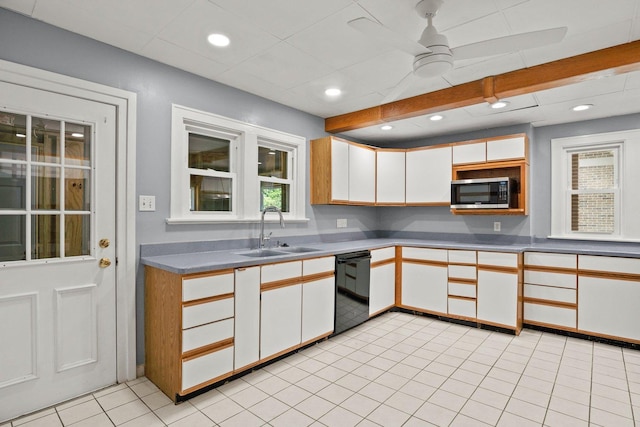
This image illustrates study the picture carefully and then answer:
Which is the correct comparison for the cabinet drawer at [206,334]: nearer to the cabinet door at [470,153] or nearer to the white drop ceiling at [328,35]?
the white drop ceiling at [328,35]

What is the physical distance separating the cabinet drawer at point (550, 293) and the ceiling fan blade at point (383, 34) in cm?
294

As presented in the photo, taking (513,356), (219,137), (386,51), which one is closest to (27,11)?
(219,137)

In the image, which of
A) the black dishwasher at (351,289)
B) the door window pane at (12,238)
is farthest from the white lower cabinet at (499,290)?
the door window pane at (12,238)

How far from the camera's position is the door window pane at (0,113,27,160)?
205cm

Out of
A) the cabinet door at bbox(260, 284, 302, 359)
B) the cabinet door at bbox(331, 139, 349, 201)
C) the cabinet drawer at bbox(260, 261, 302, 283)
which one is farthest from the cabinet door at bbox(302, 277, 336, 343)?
the cabinet door at bbox(331, 139, 349, 201)

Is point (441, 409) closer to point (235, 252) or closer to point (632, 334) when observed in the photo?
point (235, 252)

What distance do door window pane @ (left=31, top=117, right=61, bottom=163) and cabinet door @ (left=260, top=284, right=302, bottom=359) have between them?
171 cm

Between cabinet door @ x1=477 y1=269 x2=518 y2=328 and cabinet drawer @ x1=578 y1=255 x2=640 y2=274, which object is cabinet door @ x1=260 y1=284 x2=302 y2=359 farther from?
cabinet drawer @ x1=578 y1=255 x2=640 y2=274

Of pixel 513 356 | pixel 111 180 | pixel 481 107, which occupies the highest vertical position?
pixel 481 107

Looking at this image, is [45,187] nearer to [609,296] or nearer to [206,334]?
[206,334]

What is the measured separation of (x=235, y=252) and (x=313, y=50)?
1805 mm

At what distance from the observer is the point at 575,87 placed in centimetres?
295

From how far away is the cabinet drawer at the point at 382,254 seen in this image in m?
3.89

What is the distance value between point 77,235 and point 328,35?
2.20 m
